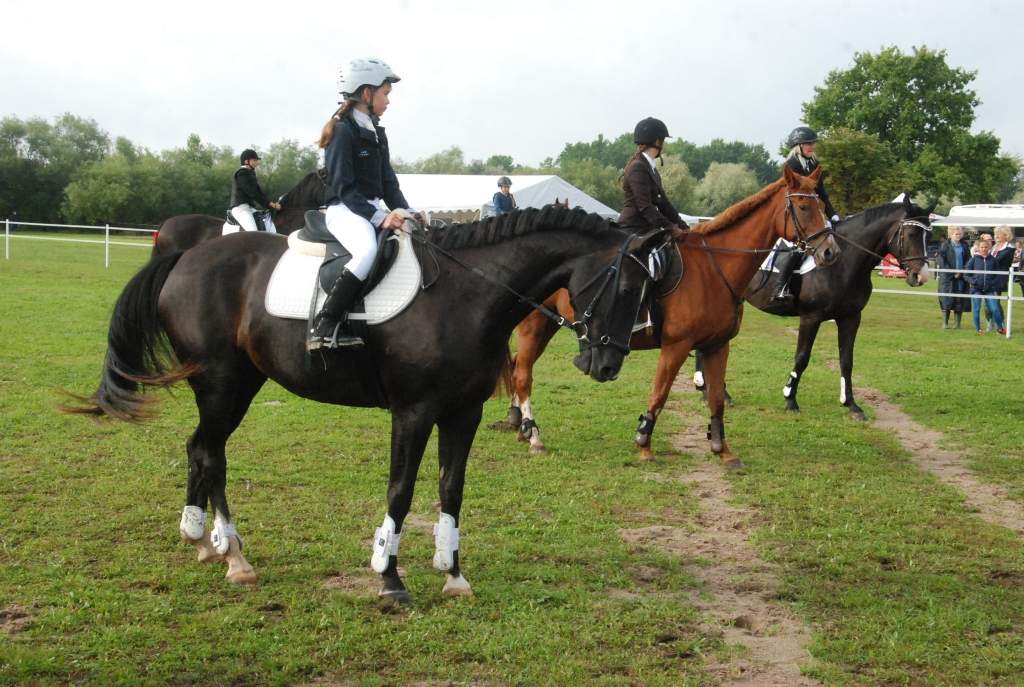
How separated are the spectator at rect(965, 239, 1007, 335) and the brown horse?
12.4 m

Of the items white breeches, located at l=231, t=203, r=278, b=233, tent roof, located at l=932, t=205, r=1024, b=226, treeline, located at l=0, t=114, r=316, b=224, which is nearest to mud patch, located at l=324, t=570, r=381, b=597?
white breeches, located at l=231, t=203, r=278, b=233

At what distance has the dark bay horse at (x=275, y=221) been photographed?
46.3ft

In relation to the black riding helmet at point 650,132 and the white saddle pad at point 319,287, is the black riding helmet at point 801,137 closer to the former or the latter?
the black riding helmet at point 650,132

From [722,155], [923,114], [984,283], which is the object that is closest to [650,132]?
[984,283]

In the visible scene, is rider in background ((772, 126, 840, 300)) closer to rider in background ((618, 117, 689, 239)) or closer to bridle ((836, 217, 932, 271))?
bridle ((836, 217, 932, 271))

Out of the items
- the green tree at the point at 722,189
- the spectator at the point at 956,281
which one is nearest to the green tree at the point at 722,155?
the green tree at the point at 722,189

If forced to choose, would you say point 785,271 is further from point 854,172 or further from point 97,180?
Result: point 97,180

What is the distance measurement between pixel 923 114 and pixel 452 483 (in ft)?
215

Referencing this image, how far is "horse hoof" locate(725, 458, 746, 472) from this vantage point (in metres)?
8.77

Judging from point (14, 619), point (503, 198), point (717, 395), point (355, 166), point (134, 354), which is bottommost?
point (14, 619)

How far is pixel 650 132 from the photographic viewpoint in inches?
348

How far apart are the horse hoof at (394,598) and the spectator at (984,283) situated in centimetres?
1755

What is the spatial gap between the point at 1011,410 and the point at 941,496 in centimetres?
470

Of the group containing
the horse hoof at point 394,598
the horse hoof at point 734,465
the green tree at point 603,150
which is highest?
the green tree at point 603,150
